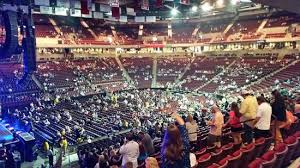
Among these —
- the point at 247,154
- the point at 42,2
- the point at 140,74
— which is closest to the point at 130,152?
the point at 247,154

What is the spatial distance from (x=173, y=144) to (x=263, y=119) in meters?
3.29

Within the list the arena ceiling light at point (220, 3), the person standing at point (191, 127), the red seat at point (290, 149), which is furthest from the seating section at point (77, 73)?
the red seat at point (290, 149)

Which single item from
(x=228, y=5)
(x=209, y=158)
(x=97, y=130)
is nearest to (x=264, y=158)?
(x=209, y=158)

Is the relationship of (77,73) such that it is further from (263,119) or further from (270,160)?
(270,160)

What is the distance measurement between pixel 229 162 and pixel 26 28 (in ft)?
42.7

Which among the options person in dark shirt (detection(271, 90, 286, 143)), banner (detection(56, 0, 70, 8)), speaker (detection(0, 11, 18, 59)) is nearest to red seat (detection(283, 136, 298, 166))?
person in dark shirt (detection(271, 90, 286, 143))

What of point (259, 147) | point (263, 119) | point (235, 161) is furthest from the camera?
point (263, 119)

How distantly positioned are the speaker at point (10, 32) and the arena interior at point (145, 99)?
0.16ft

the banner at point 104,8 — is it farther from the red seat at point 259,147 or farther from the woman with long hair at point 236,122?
the red seat at point 259,147

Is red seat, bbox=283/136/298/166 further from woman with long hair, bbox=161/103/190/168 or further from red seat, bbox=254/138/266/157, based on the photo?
woman with long hair, bbox=161/103/190/168

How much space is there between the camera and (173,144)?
13.9 ft

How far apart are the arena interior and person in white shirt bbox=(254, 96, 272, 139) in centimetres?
2

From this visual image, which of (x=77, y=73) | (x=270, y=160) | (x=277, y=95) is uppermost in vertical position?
(x=277, y=95)

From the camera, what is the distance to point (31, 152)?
14.6 meters
